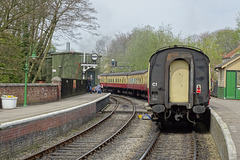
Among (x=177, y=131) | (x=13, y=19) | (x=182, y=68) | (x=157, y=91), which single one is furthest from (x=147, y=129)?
(x=13, y=19)

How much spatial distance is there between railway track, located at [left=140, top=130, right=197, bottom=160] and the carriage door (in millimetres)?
1327

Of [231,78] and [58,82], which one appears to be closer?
[58,82]

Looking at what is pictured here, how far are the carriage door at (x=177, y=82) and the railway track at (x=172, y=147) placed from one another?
4.35 ft

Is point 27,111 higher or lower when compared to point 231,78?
lower

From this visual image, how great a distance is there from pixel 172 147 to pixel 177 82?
281 centimetres

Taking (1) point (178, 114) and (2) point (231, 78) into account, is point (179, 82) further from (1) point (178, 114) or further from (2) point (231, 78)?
(2) point (231, 78)

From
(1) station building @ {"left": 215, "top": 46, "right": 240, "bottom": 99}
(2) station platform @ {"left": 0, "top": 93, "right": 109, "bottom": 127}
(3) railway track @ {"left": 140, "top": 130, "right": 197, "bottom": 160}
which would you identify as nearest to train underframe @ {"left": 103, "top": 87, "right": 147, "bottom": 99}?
(1) station building @ {"left": 215, "top": 46, "right": 240, "bottom": 99}

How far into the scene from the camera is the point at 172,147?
9984 mm

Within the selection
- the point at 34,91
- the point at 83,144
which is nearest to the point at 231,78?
the point at 34,91

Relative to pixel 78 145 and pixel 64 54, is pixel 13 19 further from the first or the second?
pixel 64 54

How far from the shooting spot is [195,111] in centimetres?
1154

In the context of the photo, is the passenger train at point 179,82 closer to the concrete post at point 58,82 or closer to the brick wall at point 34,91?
the brick wall at point 34,91

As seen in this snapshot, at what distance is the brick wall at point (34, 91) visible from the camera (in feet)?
53.1

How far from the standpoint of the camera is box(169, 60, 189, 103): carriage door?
11891mm
